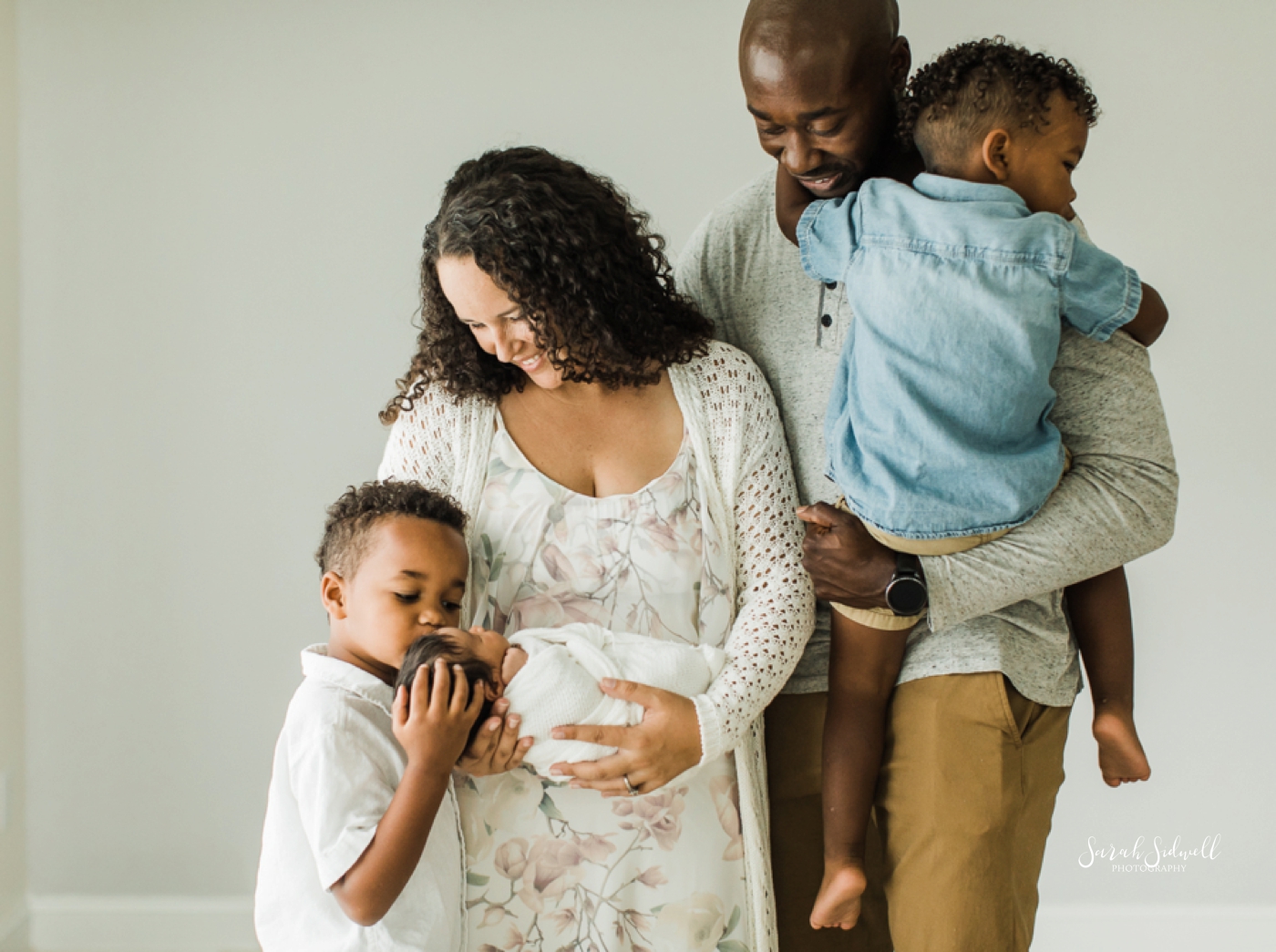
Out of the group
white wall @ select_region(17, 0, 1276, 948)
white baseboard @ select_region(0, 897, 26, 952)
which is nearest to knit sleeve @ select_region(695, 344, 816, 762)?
white wall @ select_region(17, 0, 1276, 948)

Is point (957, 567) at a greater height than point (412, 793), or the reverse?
point (957, 567)

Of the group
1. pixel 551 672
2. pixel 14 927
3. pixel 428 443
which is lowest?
pixel 14 927

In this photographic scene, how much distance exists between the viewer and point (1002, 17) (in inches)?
90.9

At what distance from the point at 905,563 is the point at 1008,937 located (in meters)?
0.52

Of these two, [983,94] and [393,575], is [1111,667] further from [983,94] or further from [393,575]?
[393,575]

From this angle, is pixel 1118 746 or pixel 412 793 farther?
pixel 1118 746

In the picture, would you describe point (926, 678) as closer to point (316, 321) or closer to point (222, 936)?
point (316, 321)

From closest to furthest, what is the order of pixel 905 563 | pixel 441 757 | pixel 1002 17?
pixel 441 757, pixel 905 563, pixel 1002 17

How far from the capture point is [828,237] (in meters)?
1.30

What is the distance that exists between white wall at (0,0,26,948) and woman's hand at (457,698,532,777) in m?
1.80

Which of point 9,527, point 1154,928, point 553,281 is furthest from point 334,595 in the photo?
point 1154,928

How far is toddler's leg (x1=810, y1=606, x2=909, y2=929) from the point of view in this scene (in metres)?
1.35

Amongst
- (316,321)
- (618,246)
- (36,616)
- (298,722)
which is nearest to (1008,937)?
(298,722)

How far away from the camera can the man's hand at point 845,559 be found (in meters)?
1.27
